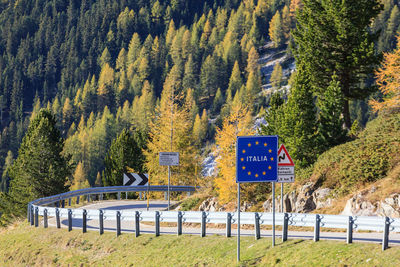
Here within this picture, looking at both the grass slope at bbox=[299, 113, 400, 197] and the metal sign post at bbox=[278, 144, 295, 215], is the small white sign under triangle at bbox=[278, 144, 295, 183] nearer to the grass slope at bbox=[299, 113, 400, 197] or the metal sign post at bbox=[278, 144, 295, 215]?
the metal sign post at bbox=[278, 144, 295, 215]

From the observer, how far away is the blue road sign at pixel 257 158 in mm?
15969

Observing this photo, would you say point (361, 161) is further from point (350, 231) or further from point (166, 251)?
point (166, 251)

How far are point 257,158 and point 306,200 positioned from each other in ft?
36.0

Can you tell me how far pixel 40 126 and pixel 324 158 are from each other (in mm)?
26787

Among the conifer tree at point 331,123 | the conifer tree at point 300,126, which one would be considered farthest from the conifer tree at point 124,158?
the conifer tree at point 300,126

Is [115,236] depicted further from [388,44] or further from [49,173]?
[388,44]

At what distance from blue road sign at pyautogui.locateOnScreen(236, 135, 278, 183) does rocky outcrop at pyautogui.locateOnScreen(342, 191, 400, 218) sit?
7.57m

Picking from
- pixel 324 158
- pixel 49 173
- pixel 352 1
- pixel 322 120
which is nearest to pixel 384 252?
pixel 324 158

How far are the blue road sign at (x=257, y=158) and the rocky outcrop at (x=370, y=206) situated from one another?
24.8 ft

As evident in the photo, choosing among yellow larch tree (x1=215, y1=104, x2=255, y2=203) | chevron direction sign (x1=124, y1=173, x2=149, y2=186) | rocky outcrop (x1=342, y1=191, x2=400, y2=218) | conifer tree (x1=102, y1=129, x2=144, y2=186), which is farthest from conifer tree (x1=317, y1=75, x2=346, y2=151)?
conifer tree (x1=102, y1=129, x2=144, y2=186)

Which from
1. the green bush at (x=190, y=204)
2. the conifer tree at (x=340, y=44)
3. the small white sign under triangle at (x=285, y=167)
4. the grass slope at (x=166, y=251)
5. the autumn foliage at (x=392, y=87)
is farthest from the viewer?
the conifer tree at (x=340, y=44)

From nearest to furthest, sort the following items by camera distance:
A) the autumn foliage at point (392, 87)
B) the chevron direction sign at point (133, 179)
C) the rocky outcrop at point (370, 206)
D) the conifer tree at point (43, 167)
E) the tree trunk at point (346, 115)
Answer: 1. the rocky outcrop at point (370, 206)
2. the chevron direction sign at point (133, 179)
3. the autumn foliage at point (392, 87)
4. the tree trunk at point (346, 115)
5. the conifer tree at point (43, 167)

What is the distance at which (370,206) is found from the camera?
2212cm

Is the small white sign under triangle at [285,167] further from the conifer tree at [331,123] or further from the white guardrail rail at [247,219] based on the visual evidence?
the conifer tree at [331,123]
